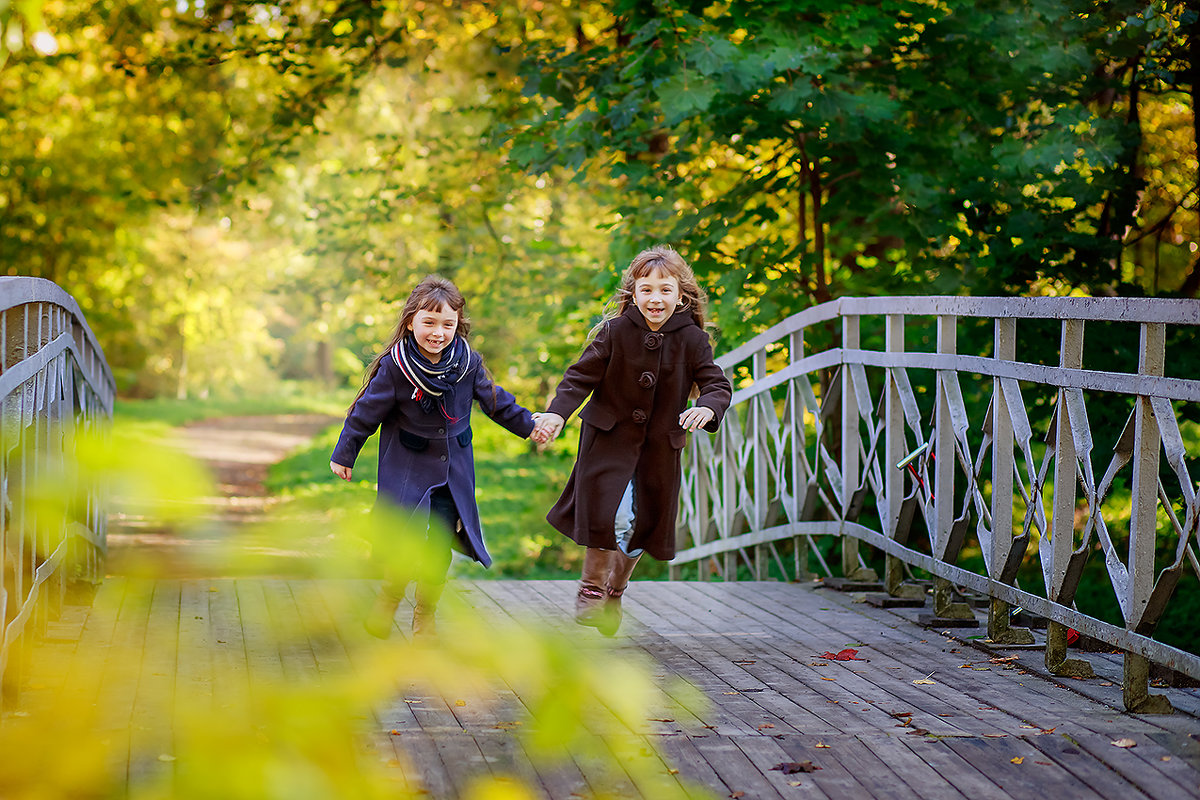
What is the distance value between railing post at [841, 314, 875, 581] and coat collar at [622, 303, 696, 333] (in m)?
1.41

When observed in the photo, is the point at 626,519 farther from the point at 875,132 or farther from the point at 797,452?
the point at 875,132

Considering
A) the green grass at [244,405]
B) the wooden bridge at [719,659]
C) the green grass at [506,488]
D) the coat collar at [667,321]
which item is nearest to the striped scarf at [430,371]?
the coat collar at [667,321]

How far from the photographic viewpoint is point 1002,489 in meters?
4.52

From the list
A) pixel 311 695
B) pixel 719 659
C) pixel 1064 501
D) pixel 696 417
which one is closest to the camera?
pixel 311 695

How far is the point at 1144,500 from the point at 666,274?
6.45 ft

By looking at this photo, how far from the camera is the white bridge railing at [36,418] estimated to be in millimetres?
2992

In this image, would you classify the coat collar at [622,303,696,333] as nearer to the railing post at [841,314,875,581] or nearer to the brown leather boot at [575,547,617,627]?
the brown leather boot at [575,547,617,627]

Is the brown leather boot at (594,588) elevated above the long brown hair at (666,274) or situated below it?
below

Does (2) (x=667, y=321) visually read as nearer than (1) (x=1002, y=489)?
No

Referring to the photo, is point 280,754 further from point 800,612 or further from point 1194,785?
point 800,612

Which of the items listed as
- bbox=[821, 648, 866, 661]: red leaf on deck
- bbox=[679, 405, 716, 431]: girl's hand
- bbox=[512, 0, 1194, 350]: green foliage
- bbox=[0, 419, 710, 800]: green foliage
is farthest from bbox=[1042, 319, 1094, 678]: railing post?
bbox=[0, 419, 710, 800]: green foliage

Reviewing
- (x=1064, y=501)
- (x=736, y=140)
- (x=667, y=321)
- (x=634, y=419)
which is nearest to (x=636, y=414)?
(x=634, y=419)

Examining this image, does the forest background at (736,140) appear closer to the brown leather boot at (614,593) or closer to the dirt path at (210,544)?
the dirt path at (210,544)

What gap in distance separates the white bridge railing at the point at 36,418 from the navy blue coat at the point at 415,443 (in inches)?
36.8
